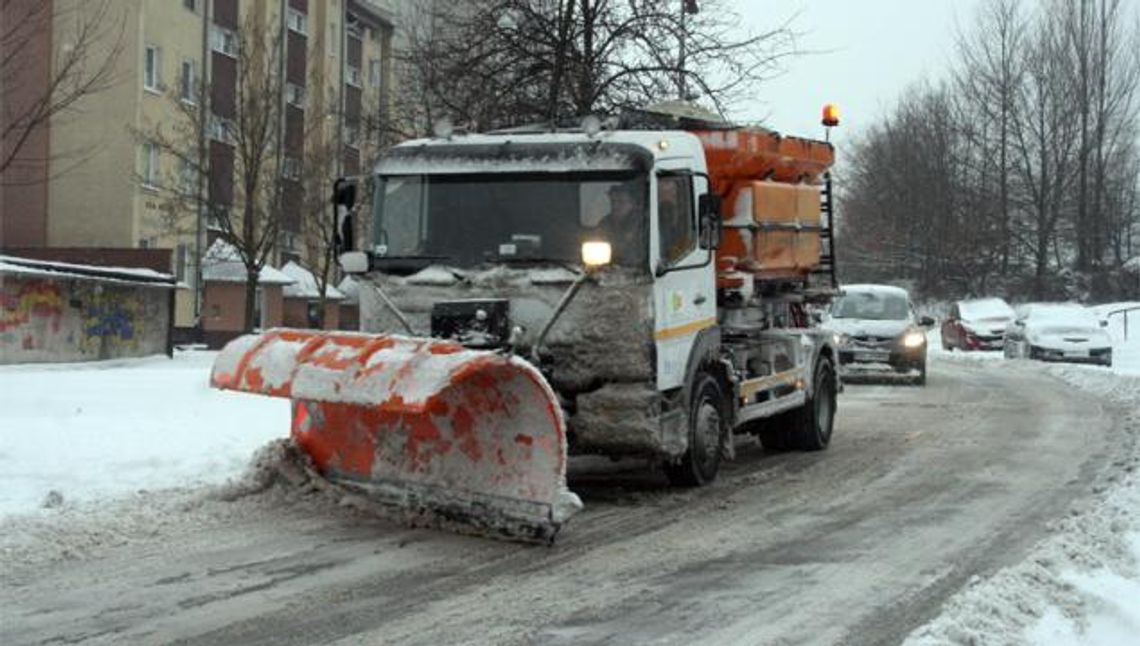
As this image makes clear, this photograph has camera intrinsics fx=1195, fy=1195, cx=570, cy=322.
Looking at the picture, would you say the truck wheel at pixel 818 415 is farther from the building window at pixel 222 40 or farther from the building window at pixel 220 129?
the building window at pixel 222 40

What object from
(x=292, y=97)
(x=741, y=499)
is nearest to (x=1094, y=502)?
(x=741, y=499)

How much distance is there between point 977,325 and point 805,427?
84.0 ft

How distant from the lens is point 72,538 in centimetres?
701

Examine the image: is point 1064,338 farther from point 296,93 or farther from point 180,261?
point 296,93

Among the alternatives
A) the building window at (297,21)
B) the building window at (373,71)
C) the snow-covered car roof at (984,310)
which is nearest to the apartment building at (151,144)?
the building window at (297,21)

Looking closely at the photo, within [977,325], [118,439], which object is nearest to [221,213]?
[118,439]

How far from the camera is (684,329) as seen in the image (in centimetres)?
885

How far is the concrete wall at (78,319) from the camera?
24.1m

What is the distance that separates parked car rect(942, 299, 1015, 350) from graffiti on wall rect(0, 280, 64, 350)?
82.2ft

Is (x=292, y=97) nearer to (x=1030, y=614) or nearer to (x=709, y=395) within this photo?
(x=709, y=395)

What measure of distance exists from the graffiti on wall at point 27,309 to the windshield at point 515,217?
17947mm

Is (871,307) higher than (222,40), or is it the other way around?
(222,40)

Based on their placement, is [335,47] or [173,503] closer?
[173,503]

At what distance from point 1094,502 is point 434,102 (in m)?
12.5
